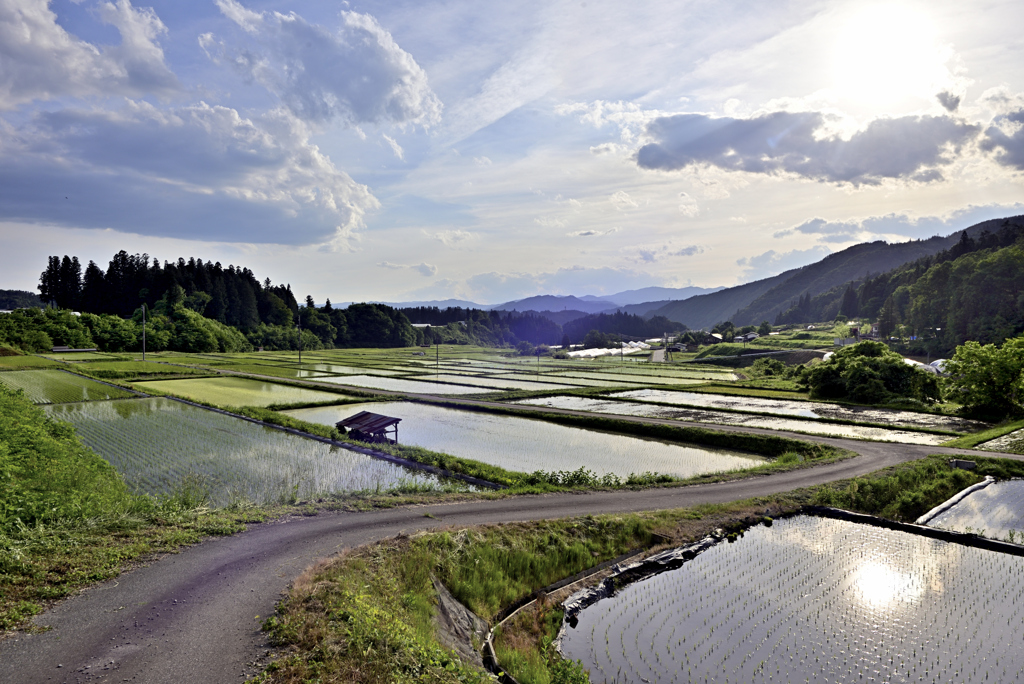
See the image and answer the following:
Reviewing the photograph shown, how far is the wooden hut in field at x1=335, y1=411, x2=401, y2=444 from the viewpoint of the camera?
25.5 metres

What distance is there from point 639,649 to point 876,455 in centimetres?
1974

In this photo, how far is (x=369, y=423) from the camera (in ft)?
85.4

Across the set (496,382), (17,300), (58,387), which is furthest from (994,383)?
(17,300)

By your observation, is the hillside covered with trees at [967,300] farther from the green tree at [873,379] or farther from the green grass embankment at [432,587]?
the green grass embankment at [432,587]

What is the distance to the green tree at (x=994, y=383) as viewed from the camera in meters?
32.3

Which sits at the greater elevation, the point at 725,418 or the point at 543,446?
the point at 725,418

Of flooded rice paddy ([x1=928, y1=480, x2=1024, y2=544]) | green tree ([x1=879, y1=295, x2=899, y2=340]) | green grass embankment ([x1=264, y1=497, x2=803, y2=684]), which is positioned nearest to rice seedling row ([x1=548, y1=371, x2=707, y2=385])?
flooded rice paddy ([x1=928, y1=480, x2=1024, y2=544])

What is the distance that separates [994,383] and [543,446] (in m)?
30.2

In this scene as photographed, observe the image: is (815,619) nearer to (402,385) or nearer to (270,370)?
(402,385)

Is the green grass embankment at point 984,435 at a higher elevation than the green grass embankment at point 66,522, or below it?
below

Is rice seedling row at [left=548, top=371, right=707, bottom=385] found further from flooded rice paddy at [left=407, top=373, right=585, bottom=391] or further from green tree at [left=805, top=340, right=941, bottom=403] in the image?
green tree at [left=805, top=340, right=941, bottom=403]

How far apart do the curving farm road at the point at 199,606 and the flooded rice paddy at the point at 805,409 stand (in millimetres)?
25285

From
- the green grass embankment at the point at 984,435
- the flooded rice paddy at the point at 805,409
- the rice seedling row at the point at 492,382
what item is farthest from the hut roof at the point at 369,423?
the green grass embankment at the point at 984,435

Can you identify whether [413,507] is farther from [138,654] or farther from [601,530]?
[138,654]
